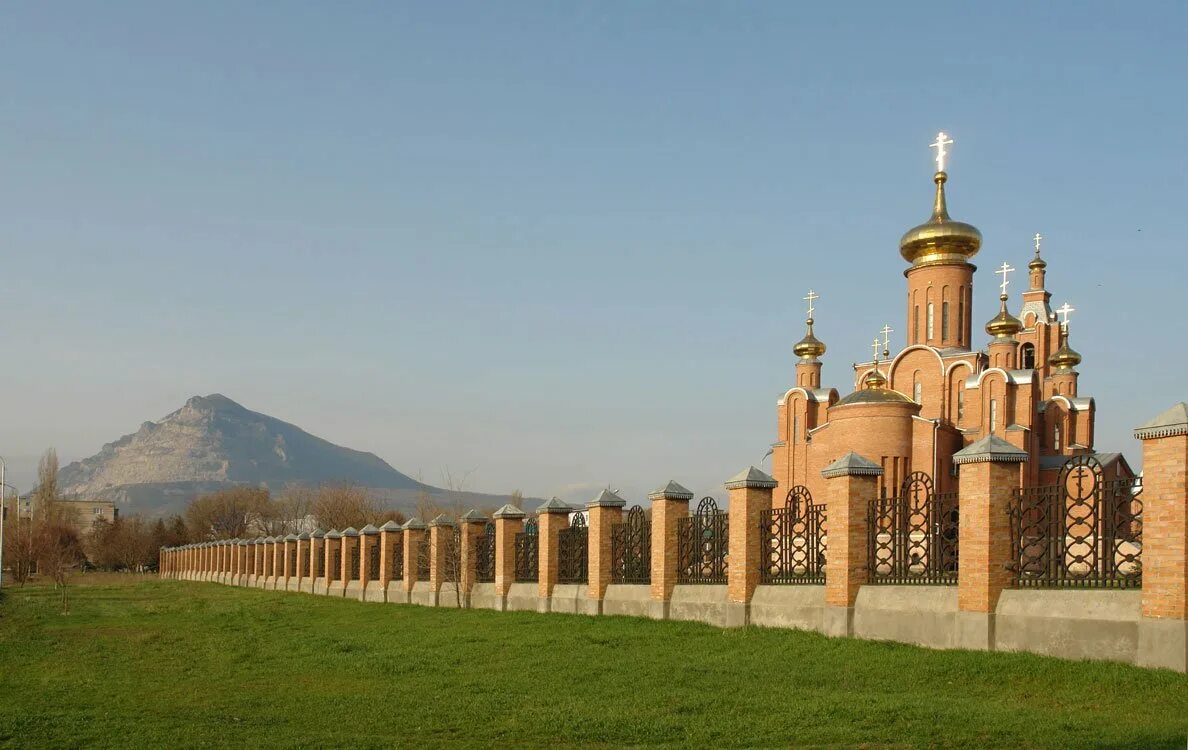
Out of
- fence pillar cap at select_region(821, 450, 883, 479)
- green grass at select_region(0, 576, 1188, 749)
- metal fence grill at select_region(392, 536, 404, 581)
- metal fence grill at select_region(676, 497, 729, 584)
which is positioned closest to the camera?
green grass at select_region(0, 576, 1188, 749)

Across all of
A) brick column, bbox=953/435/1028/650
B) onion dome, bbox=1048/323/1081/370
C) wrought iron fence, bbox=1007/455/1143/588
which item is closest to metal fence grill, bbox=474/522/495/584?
brick column, bbox=953/435/1028/650

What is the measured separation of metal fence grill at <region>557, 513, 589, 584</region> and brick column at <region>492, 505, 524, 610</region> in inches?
70.8

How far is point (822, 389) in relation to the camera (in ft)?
171

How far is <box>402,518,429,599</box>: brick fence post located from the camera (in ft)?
90.4

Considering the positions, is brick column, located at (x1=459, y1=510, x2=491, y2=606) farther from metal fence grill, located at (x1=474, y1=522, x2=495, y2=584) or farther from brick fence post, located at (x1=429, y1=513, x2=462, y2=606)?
brick fence post, located at (x1=429, y1=513, x2=462, y2=606)

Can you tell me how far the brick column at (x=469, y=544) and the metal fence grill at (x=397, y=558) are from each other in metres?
4.90

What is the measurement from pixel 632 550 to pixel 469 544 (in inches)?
241

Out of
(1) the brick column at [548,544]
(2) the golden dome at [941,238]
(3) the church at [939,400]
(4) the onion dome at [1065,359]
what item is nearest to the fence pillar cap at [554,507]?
(1) the brick column at [548,544]

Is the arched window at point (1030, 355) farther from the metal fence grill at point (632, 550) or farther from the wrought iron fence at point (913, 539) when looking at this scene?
the wrought iron fence at point (913, 539)

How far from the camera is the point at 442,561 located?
25.7m

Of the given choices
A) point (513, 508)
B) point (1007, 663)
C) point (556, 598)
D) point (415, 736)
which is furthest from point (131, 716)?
point (513, 508)

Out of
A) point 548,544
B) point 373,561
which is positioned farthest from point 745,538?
point 373,561

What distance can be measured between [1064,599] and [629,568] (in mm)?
9119

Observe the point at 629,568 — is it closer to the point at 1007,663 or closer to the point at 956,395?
the point at 1007,663
